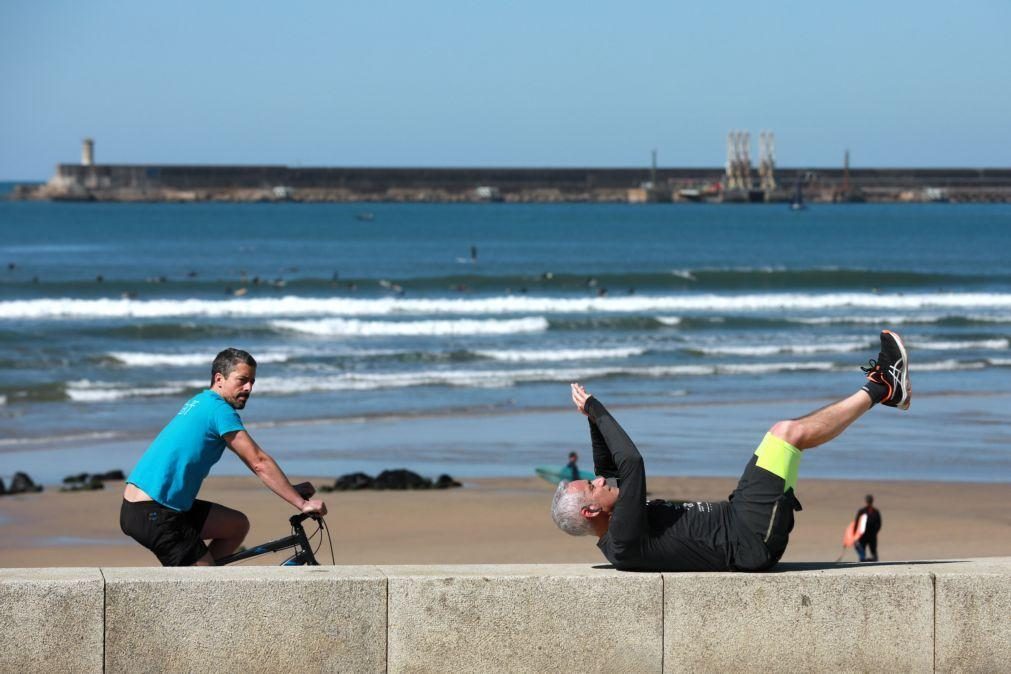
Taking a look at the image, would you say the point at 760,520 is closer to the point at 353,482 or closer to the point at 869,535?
the point at 869,535

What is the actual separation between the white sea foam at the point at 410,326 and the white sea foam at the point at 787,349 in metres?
6.33

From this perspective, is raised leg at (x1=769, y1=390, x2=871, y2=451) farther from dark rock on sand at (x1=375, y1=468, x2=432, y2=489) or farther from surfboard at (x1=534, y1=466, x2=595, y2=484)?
dark rock on sand at (x1=375, y1=468, x2=432, y2=489)

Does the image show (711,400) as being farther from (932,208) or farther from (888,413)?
(932,208)

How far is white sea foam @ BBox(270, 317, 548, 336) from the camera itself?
3553 centimetres


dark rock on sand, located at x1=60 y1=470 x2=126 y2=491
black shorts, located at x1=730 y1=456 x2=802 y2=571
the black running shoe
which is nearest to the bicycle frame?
black shorts, located at x1=730 y1=456 x2=802 y2=571

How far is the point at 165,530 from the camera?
5.77 m

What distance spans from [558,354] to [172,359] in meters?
8.04

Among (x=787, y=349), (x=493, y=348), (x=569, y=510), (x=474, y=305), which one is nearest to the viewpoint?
(x=569, y=510)

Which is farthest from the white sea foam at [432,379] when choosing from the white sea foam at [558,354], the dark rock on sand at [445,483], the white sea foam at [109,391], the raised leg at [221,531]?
the raised leg at [221,531]

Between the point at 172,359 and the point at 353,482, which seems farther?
the point at 172,359

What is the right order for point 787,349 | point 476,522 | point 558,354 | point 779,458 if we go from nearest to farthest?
point 779,458, point 476,522, point 558,354, point 787,349

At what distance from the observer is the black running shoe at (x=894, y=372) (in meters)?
6.18

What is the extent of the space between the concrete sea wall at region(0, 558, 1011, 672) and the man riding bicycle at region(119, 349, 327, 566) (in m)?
0.37

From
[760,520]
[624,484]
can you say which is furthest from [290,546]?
[760,520]
